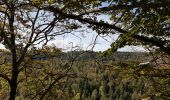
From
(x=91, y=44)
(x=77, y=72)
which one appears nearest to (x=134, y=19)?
(x=91, y=44)

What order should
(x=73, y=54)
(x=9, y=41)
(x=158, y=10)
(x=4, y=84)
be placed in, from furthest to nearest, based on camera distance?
1. (x=4, y=84)
2. (x=73, y=54)
3. (x=9, y=41)
4. (x=158, y=10)

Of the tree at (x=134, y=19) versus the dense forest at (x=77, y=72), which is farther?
the dense forest at (x=77, y=72)

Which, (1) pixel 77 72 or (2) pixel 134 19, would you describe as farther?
(1) pixel 77 72

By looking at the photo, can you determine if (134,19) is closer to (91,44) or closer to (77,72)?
(91,44)

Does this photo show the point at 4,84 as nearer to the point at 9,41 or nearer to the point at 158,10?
the point at 9,41

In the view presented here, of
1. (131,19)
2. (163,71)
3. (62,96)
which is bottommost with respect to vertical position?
(62,96)

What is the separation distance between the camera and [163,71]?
12984 millimetres

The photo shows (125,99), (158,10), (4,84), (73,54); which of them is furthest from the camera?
(125,99)

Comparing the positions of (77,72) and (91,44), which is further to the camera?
(77,72)

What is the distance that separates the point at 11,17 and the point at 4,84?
4.89 m

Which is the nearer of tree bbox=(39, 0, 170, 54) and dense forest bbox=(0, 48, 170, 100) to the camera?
tree bbox=(39, 0, 170, 54)

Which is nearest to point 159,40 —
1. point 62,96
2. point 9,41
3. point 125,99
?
point 9,41

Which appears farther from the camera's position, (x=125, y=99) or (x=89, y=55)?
(x=125, y=99)

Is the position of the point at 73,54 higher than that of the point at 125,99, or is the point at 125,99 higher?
the point at 73,54
